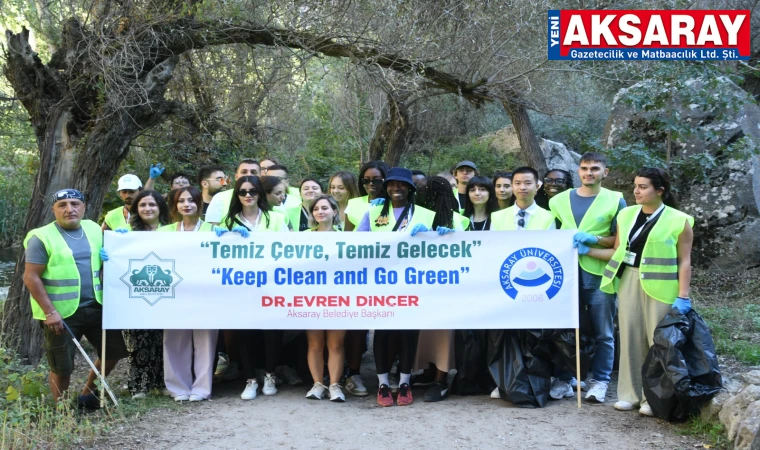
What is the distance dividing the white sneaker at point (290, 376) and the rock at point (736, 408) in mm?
3489

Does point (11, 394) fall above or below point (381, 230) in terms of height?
below

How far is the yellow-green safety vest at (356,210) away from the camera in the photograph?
6898 millimetres

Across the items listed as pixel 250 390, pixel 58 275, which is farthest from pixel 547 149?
pixel 58 275

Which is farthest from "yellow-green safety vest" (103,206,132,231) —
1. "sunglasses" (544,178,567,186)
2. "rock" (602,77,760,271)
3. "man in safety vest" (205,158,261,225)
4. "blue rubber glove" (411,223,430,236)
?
"rock" (602,77,760,271)

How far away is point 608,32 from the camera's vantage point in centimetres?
1116

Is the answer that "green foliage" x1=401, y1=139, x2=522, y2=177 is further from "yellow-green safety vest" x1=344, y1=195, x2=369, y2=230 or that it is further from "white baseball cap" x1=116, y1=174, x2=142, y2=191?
"white baseball cap" x1=116, y1=174, x2=142, y2=191

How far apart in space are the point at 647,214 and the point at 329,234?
8.24 ft

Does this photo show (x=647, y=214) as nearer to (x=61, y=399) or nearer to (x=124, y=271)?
(x=124, y=271)

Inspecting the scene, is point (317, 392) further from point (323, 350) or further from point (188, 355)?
point (188, 355)

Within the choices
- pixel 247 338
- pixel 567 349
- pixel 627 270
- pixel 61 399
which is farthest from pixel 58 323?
pixel 627 270

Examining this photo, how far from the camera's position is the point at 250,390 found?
646 cm

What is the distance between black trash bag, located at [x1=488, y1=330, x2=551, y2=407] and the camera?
612 cm

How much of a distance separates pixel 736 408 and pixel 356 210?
3.48 metres

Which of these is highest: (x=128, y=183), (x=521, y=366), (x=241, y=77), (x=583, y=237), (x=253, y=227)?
(x=241, y=77)
